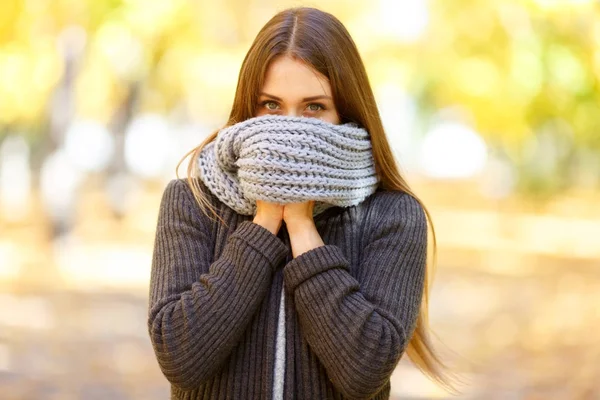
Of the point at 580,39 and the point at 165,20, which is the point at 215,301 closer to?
the point at 580,39

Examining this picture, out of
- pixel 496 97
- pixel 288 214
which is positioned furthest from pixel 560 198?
pixel 288 214

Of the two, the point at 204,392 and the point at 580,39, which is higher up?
the point at 580,39

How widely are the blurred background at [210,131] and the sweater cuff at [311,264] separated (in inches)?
175

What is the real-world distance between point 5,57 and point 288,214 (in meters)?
14.2

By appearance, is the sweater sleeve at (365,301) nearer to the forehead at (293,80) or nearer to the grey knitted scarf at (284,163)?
the grey knitted scarf at (284,163)

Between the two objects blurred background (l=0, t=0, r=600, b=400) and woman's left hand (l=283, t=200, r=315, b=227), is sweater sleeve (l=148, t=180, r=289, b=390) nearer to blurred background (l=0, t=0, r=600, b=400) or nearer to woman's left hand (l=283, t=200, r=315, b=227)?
woman's left hand (l=283, t=200, r=315, b=227)

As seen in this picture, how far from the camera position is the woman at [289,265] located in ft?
7.30

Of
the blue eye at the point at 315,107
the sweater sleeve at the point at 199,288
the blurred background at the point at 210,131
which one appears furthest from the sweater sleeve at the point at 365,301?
the blurred background at the point at 210,131

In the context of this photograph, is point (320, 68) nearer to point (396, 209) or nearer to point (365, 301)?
point (396, 209)

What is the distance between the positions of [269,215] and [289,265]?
6.3 inches

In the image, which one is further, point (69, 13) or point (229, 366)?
point (69, 13)

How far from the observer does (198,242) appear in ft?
7.87

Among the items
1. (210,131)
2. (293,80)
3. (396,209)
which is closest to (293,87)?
(293,80)

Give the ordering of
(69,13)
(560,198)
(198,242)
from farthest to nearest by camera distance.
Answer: (560,198) → (69,13) → (198,242)
